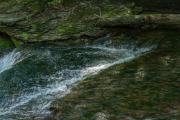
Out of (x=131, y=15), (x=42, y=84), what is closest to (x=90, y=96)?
(x=42, y=84)

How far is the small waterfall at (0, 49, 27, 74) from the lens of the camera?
12910 millimetres

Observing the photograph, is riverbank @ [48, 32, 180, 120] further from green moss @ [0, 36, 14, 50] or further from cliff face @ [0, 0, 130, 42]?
green moss @ [0, 36, 14, 50]

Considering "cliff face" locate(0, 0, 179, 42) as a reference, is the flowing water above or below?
below

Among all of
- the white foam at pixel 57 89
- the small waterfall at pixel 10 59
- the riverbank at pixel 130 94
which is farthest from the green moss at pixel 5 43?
the riverbank at pixel 130 94

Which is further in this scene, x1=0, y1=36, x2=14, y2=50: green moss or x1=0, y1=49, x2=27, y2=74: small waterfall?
x1=0, y1=36, x2=14, y2=50: green moss

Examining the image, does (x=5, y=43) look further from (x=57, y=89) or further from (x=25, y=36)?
(x=57, y=89)

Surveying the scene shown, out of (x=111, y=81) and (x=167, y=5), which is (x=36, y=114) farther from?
(x=167, y=5)

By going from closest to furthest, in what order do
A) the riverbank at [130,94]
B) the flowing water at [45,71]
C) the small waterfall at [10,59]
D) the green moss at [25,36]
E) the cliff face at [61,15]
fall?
the riverbank at [130,94] → the flowing water at [45,71] → the small waterfall at [10,59] → the cliff face at [61,15] → the green moss at [25,36]

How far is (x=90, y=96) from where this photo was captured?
929cm

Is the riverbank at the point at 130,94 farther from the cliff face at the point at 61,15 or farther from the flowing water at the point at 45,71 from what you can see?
the cliff face at the point at 61,15

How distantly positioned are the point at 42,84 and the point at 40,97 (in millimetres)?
794

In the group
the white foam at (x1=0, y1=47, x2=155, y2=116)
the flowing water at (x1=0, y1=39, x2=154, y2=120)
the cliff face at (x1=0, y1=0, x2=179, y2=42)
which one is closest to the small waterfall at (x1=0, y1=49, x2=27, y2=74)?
the flowing water at (x1=0, y1=39, x2=154, y2=120)

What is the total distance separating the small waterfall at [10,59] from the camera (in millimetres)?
12910

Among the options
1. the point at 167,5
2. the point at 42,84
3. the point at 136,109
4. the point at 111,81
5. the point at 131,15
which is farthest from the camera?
the point at 167,5
